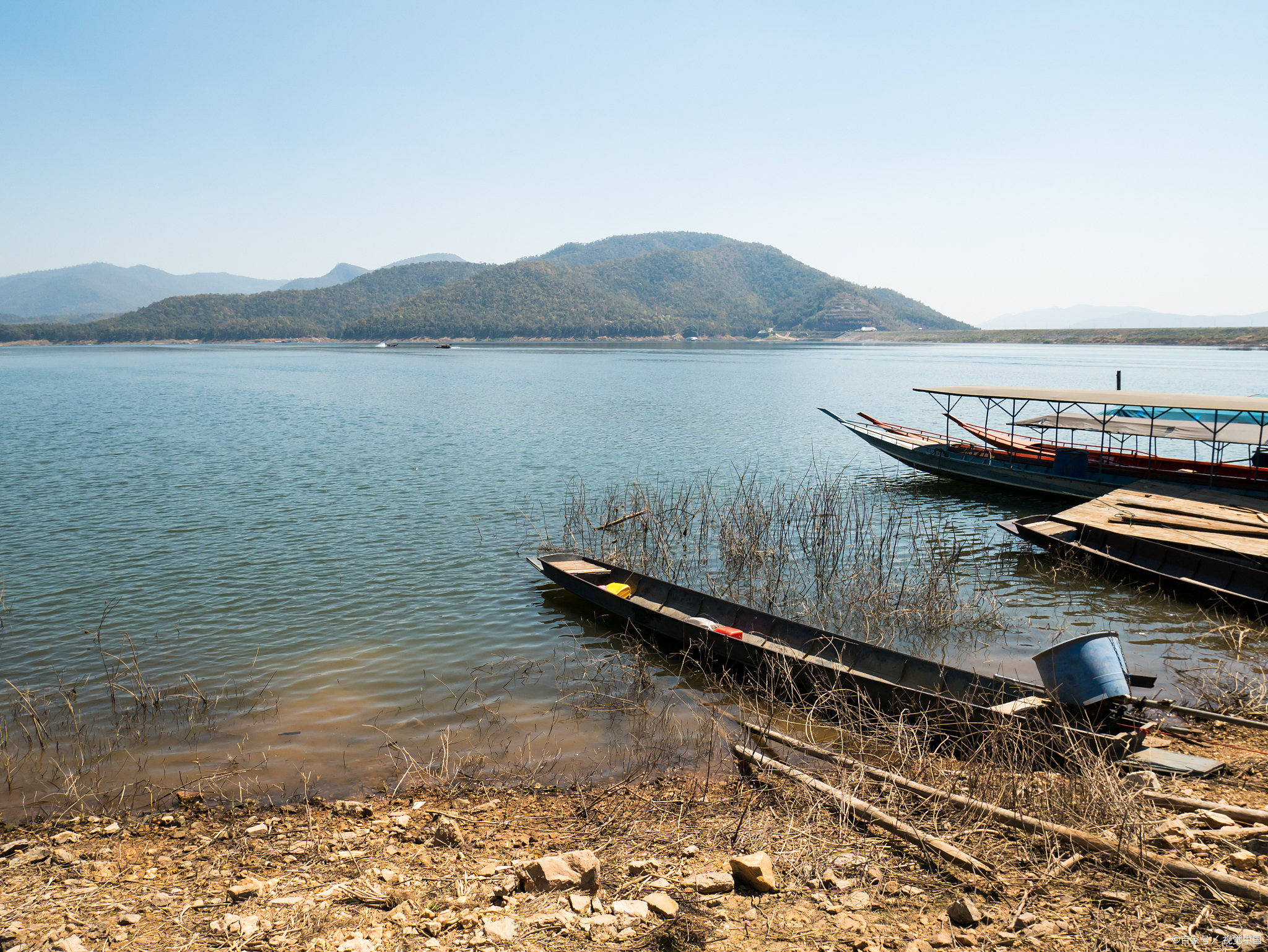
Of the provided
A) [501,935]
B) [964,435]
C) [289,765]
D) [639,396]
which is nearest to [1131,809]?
[501,935]

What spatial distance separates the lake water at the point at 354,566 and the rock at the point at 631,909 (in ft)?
11.3

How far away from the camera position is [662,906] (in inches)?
186

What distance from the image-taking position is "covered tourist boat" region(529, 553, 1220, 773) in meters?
7.32

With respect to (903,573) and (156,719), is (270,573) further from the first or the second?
(903,573)

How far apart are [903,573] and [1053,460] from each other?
12291 millimetres

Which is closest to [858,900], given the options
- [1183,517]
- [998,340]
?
[1183,517]

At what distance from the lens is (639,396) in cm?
5469

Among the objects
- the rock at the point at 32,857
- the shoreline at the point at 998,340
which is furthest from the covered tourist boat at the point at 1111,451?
the shoreline at the point at 998,340

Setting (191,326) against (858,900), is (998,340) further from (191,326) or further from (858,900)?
(858,900)

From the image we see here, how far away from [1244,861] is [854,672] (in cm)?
443

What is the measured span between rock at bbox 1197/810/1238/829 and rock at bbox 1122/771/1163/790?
0.43 metres

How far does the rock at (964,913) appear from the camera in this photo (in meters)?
4.50

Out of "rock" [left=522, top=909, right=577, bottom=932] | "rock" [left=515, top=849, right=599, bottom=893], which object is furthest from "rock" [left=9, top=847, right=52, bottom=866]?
"rock" [left=522, top=909, right=577, bottom=932]

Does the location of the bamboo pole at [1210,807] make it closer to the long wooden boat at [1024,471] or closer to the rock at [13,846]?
the rock at [13,846]
